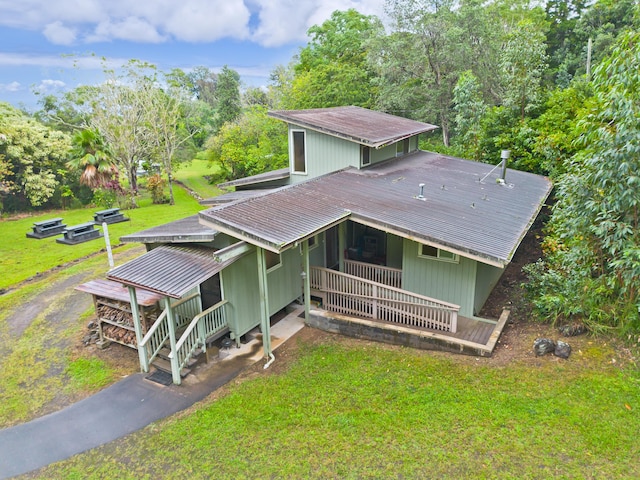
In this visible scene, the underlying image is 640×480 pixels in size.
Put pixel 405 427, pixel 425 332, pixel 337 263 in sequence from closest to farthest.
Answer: pixel 405 427 → pixel 425 332 → pixel 337 263

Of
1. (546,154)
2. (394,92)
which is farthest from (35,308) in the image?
(394,92)

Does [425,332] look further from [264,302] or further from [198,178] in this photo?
[198,178]

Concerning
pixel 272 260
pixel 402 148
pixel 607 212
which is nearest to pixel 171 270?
pixel 272 260

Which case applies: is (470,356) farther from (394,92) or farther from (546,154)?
(394,92)

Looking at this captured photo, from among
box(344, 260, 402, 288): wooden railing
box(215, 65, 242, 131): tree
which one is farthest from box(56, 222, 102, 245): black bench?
box(215, 65, 242, 131): tree

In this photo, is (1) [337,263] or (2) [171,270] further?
(1) [337,263]

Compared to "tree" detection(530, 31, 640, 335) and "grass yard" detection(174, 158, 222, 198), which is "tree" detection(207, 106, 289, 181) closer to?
"grass yard" detection(174, 158, 222, 198)

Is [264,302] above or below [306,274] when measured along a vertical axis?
below
